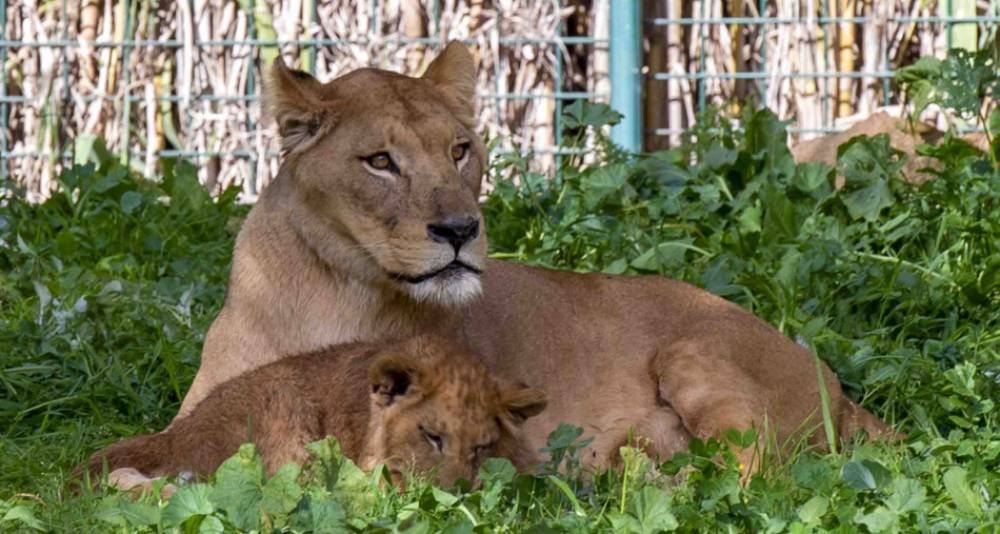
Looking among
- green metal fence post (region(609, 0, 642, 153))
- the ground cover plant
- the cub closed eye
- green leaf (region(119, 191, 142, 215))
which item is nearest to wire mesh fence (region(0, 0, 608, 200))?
→ green metal fence post (region(609, 0, 642, 153))

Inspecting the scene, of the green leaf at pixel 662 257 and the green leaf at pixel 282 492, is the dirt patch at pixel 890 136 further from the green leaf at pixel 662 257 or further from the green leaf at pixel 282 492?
the green leaf at pixel 282 492

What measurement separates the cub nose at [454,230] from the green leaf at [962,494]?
1322 millimetres

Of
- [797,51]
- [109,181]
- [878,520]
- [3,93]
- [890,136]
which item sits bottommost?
[878,520]

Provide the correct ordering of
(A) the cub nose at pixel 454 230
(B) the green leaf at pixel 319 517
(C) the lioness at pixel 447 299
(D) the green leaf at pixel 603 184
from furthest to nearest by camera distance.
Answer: (D) the green leaf at pixel 603 184 < (C) the lioness at pixel 447 299 < (A) the cub nose at pixel 454 230 < (B) the green leaf at pixel 319 517

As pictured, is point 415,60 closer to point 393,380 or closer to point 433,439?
point 393,380

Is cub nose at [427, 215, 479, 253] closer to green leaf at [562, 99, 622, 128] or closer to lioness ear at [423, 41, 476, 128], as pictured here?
lioness ear at [423, 41, 476, 128]

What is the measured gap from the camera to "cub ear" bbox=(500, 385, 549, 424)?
4230 mm

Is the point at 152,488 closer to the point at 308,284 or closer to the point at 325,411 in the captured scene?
the point at 325,411

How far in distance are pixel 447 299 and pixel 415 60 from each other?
4.40 meters

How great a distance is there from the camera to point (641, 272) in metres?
6.41

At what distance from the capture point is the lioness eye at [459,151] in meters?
4.73

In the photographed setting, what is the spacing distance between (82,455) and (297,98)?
1244 mm

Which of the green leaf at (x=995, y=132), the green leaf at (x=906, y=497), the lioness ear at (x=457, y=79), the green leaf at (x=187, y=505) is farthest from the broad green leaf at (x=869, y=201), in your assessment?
the green leaf at (x=187, y=505)

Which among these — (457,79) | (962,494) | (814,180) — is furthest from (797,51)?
(962,494)
